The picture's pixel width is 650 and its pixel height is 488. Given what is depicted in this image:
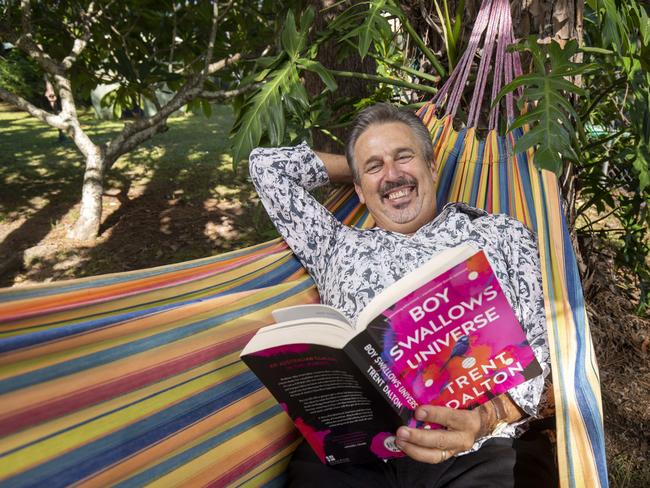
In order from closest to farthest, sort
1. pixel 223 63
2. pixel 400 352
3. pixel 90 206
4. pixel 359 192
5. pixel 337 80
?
pixel 400 352 → pixel 359 192 → pixel 337 80 → pixel 223 63 → pixel 90 206

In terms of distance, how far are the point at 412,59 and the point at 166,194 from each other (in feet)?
10.7

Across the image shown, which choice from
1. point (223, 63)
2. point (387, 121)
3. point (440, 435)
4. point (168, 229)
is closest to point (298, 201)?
point (387, 121)

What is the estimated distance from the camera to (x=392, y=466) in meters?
1.13

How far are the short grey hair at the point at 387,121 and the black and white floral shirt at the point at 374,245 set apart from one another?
155mm

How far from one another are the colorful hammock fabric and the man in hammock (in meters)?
0.11

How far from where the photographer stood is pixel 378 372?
865mm

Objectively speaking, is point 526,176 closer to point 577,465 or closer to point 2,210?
point 577,465

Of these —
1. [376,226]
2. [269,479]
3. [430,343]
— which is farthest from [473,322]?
[376,226]

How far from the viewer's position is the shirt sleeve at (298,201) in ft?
5.12

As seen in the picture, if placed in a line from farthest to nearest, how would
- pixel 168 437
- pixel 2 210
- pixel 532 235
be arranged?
pixel 2 210, pixel 532 235, pixel 168 437

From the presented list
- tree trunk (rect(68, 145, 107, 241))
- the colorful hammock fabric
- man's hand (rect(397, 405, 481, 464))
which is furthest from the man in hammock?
tree trunk (rect(68, 145, 107, 241))

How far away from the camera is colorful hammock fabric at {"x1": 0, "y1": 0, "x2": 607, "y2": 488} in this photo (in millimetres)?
927

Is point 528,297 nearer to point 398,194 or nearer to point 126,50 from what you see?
point 398,194

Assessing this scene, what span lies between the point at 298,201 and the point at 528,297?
0.67m
